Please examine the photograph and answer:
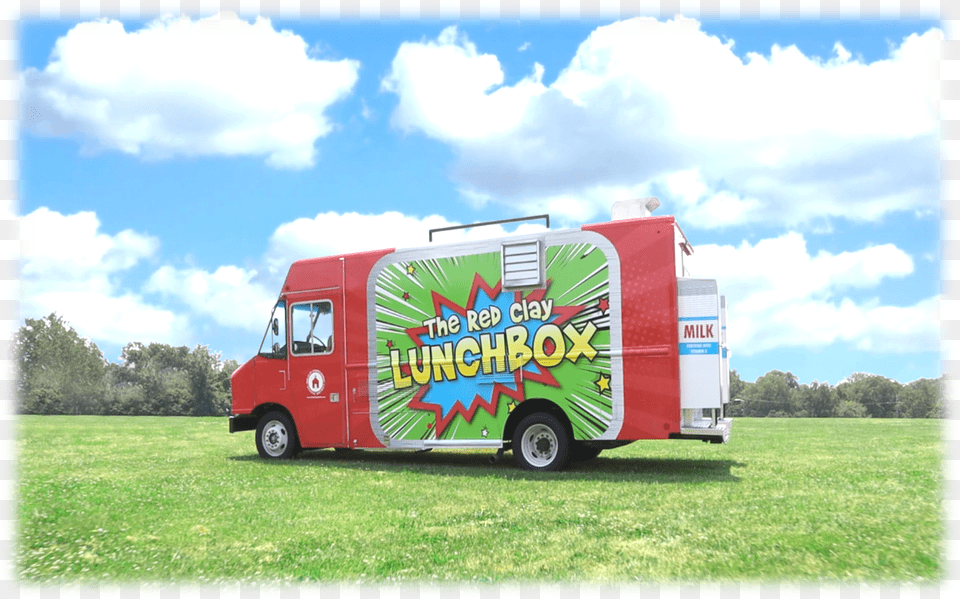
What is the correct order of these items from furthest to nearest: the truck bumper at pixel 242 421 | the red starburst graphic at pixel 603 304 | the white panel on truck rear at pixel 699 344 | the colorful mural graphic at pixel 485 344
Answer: the truck bumper at pixel 242 421
the colorful mural graphic at pixel 485 344
the red starburst graphic at pixel 603 304
the white panel on truck rear at pixel 699 344

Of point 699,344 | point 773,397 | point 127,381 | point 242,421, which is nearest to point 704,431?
point 699,344

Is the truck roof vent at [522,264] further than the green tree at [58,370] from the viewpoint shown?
No

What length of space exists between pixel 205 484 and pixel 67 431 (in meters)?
18.3

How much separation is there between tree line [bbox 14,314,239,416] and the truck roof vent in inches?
1627

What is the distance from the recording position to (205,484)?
38.2 feet

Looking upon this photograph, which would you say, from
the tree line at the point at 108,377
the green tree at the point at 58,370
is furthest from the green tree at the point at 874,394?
the green tree at the point at 58,370

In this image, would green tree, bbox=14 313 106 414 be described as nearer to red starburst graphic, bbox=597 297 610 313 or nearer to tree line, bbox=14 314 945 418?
tree line, bbox=14 314 945 418

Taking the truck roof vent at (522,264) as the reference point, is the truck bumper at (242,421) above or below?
below

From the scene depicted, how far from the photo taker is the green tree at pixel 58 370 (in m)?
56.5

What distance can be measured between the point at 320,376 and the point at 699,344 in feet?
24.7

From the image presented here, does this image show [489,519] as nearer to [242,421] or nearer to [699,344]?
[699,344]

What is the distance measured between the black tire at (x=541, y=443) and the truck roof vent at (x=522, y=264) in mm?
2299

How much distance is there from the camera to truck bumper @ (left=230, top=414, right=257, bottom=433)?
1596cm

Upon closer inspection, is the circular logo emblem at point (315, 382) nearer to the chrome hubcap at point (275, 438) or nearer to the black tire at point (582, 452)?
the chrome hubcap at point (275, 438)
